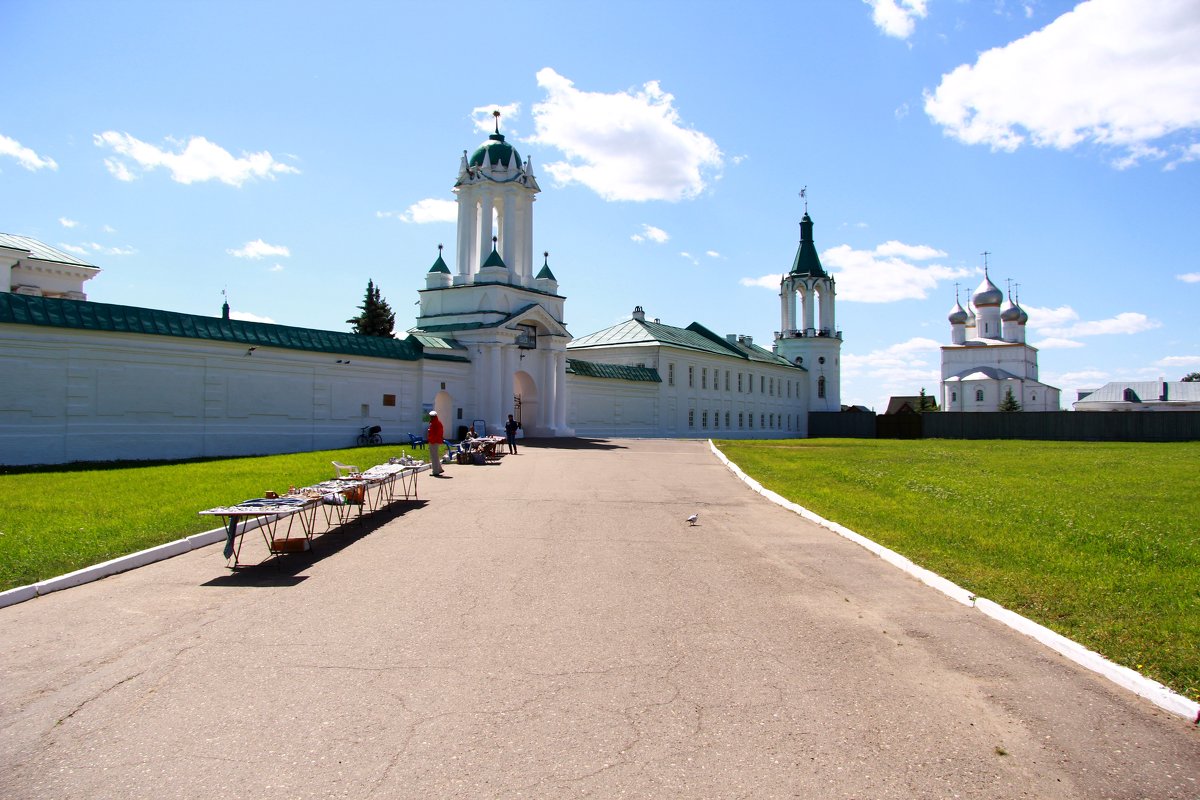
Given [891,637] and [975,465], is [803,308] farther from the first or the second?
[891,637]

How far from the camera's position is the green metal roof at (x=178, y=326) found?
22.8 meters

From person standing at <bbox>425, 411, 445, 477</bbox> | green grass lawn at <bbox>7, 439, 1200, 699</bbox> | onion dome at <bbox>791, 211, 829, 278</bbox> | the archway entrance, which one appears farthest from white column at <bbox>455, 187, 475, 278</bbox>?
onion dome at <bbox>791, 211, 829, 278</bbox>

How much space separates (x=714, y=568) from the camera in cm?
905

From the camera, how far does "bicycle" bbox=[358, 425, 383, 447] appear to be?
3164 centimetres

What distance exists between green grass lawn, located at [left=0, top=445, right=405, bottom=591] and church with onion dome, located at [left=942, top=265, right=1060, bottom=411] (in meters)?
91.0

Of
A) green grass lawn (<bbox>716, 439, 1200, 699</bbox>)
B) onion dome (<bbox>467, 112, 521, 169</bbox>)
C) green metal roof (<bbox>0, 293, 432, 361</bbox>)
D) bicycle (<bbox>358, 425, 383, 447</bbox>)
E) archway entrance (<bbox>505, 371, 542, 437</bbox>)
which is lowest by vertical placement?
green grass lawn (<bbox>716, 439, 1200, 699</bbox>)

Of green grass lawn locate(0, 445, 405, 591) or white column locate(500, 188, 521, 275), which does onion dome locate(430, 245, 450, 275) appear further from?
green grass lawn locate(0, 445, 405, 591)

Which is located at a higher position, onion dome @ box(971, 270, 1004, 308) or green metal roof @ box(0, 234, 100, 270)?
onion dome @ box(971, 270, 1004, 308)

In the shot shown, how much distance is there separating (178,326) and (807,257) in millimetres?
66269

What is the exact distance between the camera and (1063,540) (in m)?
10.4

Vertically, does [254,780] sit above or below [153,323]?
below

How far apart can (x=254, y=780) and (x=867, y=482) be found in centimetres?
1715

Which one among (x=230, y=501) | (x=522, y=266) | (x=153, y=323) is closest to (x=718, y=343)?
(x=522, y=266)

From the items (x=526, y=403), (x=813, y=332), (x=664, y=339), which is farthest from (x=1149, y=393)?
(x=526, y=403)
